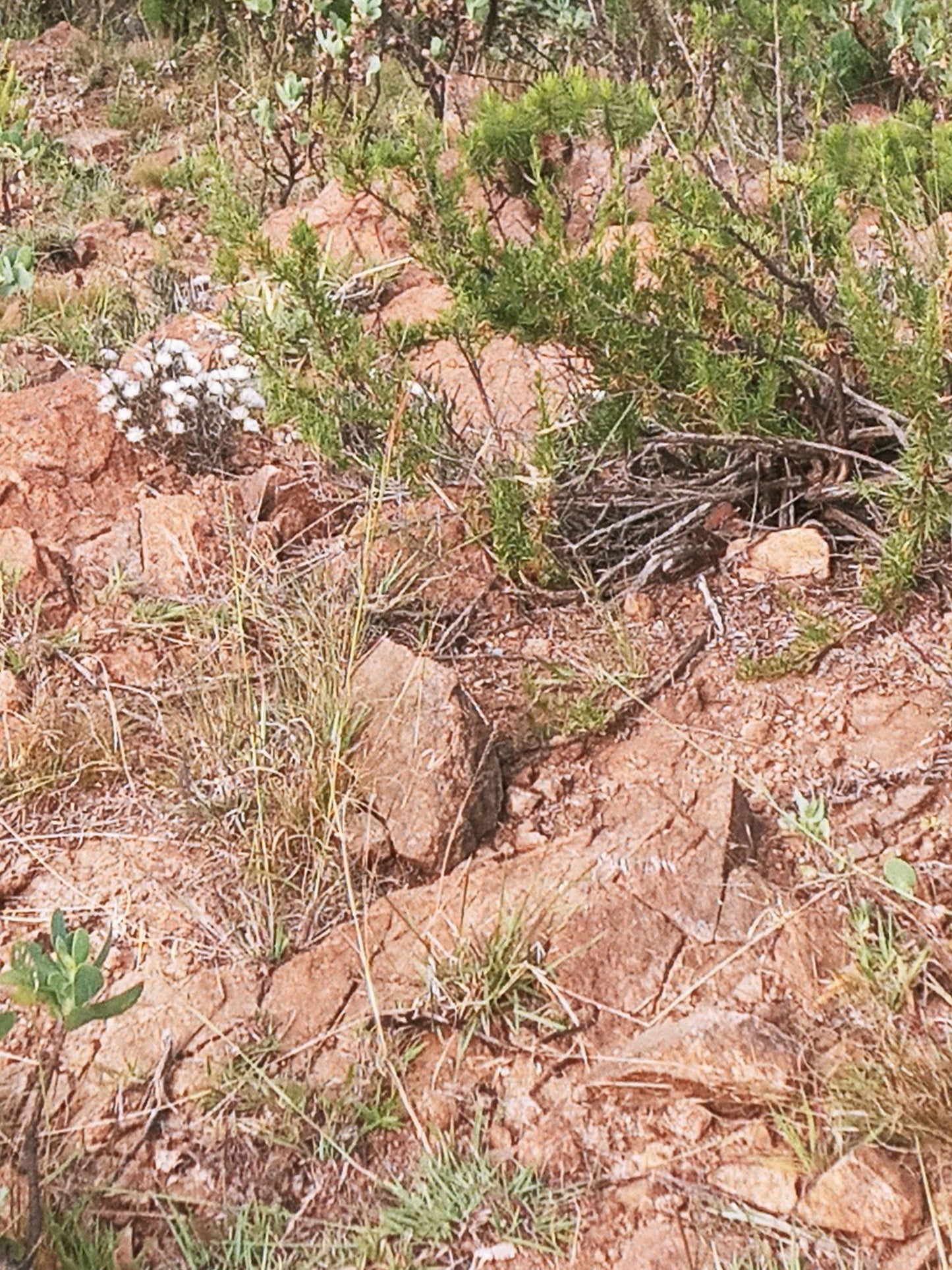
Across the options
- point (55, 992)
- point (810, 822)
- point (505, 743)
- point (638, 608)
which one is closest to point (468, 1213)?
point (55, 992)

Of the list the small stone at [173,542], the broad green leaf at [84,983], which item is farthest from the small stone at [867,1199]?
the small stone at [173,542]

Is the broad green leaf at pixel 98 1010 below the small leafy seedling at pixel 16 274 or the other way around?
below

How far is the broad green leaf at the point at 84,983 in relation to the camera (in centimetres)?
151

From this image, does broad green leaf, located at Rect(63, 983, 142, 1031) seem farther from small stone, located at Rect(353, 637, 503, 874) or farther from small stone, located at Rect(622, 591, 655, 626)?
small stone, located at Rect(622, 591, 655, 626)

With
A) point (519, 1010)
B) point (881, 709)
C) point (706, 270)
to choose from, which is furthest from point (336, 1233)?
point (706, 270)

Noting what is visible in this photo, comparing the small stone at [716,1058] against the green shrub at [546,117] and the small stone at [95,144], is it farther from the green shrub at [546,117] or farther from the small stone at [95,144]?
the small stone at [95,144]

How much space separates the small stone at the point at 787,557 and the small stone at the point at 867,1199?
4.16 ft

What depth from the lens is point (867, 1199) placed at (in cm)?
155

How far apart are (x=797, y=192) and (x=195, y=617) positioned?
150 centimetres

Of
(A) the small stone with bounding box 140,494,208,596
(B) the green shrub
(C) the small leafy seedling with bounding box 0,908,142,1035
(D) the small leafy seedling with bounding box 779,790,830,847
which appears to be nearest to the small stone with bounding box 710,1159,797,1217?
(D) the small leafy seedling with bounding box 779,790,830,847

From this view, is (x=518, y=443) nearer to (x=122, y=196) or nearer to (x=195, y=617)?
(x=195, y=617)

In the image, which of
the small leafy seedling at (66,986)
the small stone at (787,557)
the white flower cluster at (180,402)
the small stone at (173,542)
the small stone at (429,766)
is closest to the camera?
the small leafy seedling at (66,986)

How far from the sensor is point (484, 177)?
3154 millimetres

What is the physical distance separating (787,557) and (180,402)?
62.7 inches
